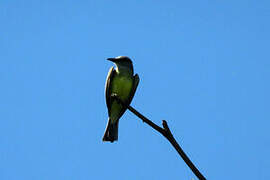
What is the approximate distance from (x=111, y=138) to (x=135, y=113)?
3113mm

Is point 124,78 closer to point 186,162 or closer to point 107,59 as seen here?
point 107,59

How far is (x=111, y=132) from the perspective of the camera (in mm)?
8297

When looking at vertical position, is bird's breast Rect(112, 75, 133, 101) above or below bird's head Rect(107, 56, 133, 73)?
below

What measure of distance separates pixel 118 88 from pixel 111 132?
1.02 metres

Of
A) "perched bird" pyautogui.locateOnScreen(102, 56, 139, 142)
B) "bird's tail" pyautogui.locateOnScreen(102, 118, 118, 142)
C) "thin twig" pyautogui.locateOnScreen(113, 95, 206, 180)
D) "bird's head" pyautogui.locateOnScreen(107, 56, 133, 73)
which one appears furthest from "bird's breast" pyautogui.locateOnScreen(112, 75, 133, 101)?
"thin twig" pyautogui.locateOnScreen(113, 95, 206, 180)

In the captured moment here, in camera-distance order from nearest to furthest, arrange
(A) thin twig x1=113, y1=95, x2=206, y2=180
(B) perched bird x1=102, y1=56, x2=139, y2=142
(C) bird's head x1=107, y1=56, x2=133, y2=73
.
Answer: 1. (A) thin twig x1=113, y1=95, x2=206, y2=180
2. (B) perched bird x1=102, y1=56, x2=139, y2=142
3. (C) bird's head x1=107, y1=56, x2=133, y2=73

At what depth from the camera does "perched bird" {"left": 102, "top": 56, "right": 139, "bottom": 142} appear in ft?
28.6

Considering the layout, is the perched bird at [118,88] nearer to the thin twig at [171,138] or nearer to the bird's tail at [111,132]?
the bird's tail at [111,132]

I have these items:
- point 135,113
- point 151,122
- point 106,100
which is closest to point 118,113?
point 106,100

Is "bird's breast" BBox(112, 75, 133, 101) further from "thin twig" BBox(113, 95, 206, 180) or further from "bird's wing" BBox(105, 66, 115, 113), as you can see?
"thin twig" BBox(113, 95, 206, 180)

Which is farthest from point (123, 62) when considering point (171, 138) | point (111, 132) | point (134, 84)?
point (171, 138)

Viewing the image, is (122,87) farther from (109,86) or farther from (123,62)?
(123,62)

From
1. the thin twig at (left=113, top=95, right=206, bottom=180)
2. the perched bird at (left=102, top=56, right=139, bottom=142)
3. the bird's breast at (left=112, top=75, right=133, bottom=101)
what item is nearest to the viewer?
the thin twig at (left=113, top=95, right=206, bottom=180)

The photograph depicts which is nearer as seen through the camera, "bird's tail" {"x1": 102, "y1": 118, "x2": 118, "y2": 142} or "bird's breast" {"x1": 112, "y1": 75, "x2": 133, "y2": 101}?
"bird's tail" {"x1": 102, "y1": 118, "x2": 118, "y2": 142}
